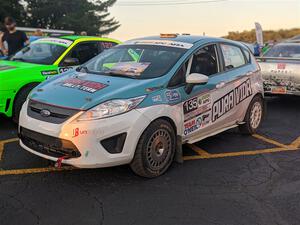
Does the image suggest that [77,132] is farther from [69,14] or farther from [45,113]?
[69,14]

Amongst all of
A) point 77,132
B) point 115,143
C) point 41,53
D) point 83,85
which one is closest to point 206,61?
point 83,85

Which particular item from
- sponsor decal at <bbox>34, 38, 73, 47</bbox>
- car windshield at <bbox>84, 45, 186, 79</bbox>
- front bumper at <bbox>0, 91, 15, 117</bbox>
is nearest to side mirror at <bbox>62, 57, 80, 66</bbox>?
sponsor decal at <bbox>34, 38, 73, 47</bbox>

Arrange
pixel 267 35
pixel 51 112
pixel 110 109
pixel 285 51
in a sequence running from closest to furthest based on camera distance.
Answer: pixel 110 109, pixel 51 112, pixel 285 51, pixel 267 35

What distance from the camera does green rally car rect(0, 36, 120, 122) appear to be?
652 cm

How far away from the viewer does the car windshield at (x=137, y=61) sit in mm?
5145

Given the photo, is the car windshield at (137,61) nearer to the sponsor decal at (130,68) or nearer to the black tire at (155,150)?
the sponsor decal at (130,68)

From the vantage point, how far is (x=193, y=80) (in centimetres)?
504

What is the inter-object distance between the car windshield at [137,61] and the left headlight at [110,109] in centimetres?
66

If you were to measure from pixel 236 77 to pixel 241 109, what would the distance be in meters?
0.56

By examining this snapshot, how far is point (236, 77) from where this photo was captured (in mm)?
6125

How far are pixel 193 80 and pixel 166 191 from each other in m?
1.43

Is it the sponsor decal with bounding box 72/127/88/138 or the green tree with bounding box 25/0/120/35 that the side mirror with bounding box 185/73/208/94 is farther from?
the green tree with bounding box 25/0/120/35

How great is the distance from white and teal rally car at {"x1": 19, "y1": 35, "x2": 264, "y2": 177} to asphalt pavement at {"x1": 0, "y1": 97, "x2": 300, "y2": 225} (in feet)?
1.06

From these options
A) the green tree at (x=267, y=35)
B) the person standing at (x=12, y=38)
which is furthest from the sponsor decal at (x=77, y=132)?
the green tree at (x=267, y=35)
